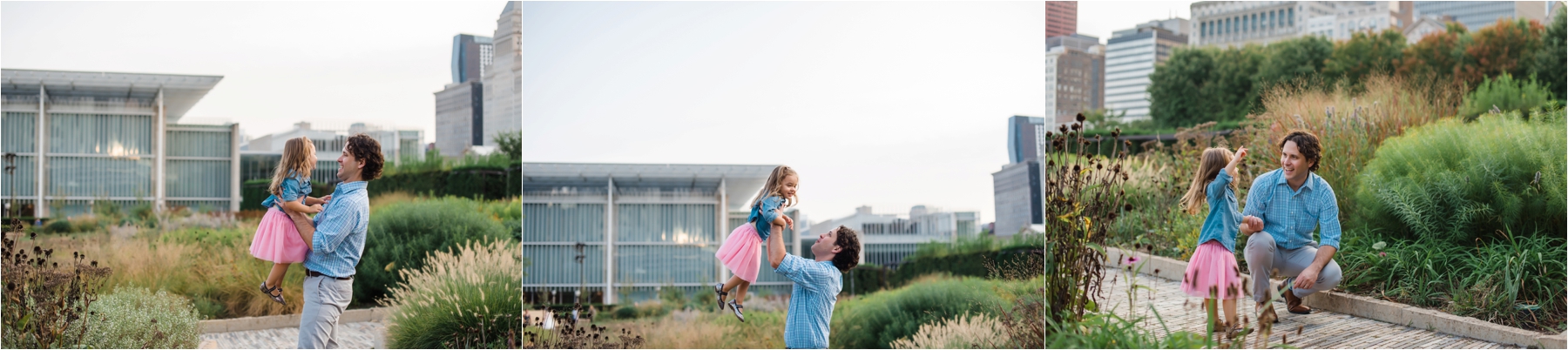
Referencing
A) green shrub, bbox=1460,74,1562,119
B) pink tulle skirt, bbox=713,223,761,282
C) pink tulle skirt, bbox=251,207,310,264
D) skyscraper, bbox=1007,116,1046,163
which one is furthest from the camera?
green shrub, bbox=1460,74,1562,119

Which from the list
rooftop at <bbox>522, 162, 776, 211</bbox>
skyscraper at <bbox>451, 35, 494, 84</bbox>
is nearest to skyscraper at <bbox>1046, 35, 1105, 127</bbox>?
rooftop at <bbox>522, 162, 776, 211</bbox>

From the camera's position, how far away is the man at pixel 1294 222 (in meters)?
4.73

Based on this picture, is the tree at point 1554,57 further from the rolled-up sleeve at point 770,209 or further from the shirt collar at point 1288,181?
the rolled-up sleeve at point 770,209

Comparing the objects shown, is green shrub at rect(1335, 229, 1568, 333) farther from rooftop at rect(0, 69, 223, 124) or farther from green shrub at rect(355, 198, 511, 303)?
rooftop at rect(0, 69, 223, 124)

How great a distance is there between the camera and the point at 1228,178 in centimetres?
459

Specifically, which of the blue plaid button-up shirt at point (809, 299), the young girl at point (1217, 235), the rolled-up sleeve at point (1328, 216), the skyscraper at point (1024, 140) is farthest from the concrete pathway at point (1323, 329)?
the blue plaid button-up shirt at point (809, 299)

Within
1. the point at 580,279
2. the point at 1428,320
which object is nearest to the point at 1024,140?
the point at 1428,320

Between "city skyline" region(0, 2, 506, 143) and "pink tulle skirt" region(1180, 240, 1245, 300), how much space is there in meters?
4.29

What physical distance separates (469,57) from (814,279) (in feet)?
10.2

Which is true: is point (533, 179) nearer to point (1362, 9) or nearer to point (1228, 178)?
point (1228, 178)

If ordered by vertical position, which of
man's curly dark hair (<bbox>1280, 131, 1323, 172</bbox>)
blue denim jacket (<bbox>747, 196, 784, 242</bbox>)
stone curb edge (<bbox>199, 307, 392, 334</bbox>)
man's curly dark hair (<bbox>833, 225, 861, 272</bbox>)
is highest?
man's curly dark hair (<bbox>1280, 131, 1323, 172</bbox>)

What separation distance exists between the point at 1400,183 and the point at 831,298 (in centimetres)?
359

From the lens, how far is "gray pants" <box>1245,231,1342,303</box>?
15.9 ft

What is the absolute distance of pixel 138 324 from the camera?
5.09m
